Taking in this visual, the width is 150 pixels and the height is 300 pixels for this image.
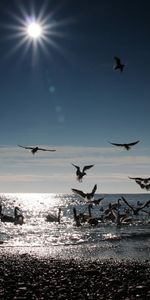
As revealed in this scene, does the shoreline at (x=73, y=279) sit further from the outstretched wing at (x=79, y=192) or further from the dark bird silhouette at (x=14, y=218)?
the dark bird silhouette at (x=14, y=218)

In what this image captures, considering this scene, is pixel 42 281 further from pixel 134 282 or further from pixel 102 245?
pixel 102 245

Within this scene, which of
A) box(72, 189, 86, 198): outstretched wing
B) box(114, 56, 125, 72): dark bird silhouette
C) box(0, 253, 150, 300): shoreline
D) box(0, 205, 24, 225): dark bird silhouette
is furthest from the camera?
box(0, 205, 24, 225): dark bird silhouette

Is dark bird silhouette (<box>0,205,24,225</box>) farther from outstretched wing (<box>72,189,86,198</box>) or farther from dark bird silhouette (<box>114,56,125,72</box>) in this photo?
dark bird silhouette (<box>114,56,125,72</box>)

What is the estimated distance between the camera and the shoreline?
68.4ft

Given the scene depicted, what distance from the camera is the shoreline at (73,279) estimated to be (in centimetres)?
2084

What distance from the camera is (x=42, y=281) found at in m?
24.3

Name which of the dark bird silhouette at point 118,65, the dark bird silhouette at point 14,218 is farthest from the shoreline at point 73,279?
the dark bird silhouette at point 14,218

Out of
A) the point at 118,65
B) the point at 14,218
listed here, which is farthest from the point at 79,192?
the point at 14,218

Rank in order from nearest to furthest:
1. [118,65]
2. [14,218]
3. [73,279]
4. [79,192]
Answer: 1. [73,279]
2. [118,65]
3. [79,192]
4. [14,218]

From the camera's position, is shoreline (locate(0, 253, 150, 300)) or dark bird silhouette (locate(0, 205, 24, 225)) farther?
dark bird silhouette (locate(0, 205, 24, 225))

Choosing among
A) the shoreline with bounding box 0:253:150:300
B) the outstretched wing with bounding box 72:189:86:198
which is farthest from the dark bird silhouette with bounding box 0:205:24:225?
the shoreline with bounding box 0:253:150:300

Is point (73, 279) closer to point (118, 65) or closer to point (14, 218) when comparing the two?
point (118, 65)

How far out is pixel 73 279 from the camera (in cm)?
2502

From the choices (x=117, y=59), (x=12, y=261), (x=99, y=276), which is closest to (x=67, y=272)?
(x=99, y=276)
